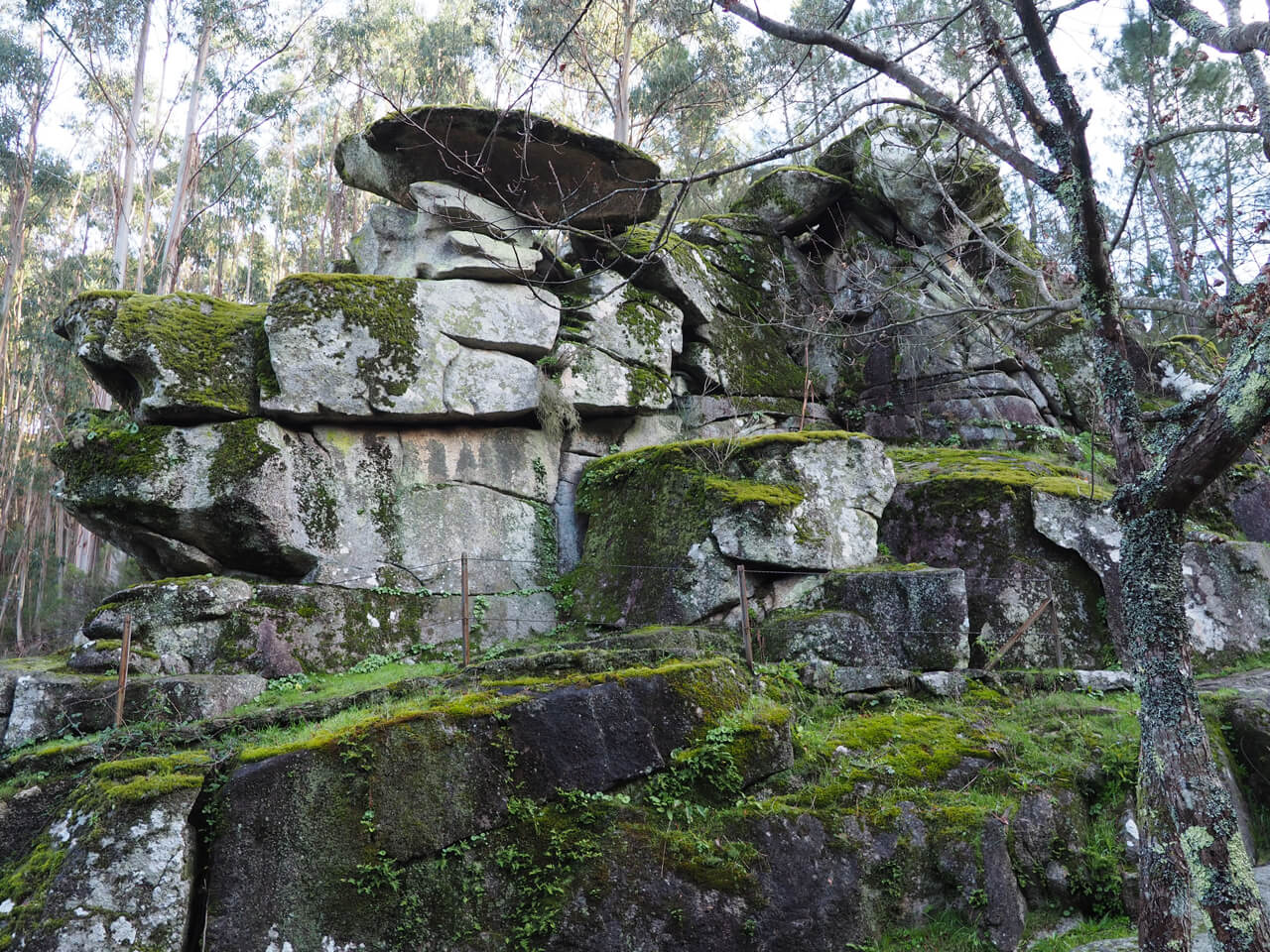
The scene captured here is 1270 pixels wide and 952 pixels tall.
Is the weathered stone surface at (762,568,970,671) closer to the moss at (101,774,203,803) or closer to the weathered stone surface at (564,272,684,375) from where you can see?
the weathered stone surface at (564,272,684,375)

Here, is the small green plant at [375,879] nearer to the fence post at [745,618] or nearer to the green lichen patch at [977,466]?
the fence post at [745,618]

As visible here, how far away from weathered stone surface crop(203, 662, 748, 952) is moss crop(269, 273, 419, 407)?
603cm

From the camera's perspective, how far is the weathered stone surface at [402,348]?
10.6 m

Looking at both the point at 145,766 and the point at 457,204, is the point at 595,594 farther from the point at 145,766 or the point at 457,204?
the point at 457,204

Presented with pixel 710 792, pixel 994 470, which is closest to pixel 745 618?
pixel 710 792

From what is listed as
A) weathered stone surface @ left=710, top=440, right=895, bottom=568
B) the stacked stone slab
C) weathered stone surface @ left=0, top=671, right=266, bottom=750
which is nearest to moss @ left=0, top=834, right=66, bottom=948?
weathered stone surface @ left=0, top=671, right=266, bottom=750

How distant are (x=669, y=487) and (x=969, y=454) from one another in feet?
14.6

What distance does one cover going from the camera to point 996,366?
14148 millimetres

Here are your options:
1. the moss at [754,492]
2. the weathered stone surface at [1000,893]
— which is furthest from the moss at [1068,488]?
the weathered stone surface at [1000,893]

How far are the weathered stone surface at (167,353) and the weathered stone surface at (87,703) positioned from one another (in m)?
3.49

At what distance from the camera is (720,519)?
9.65m

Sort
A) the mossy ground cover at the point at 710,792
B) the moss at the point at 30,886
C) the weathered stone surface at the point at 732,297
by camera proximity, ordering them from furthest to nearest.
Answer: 1. the weathered stone surface at the point at 732,297
2. the mossy ground cover at the point at 710,792
3. the moss at the point at 30,886

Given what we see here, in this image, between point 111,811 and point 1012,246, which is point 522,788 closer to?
point 111,811

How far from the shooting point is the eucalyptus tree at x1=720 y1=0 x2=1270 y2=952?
4.06 meters
